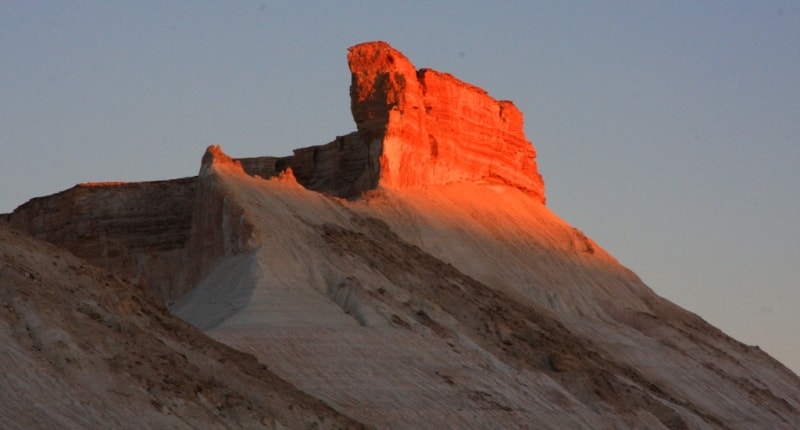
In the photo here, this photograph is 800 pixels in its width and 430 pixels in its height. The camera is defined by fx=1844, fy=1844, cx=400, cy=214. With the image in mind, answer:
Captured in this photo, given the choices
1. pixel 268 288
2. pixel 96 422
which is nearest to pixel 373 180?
pixel 268 288

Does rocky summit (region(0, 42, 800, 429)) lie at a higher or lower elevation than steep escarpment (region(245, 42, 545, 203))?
lower

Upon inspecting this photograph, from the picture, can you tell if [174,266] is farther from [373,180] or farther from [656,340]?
[656,340]

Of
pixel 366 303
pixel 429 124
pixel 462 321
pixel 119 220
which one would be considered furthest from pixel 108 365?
pixel 429 124

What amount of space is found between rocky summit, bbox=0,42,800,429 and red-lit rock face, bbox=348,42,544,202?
85 millimetres

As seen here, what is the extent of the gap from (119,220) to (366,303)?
15358mm

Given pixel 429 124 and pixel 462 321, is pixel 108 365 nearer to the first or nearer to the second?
pixel 462 321

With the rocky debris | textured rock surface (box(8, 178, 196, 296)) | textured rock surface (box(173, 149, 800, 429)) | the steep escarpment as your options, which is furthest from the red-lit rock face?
the rocky debris

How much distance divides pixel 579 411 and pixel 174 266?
15.4 meters

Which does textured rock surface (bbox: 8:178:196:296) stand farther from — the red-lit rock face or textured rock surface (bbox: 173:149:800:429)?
the red-lit rock face

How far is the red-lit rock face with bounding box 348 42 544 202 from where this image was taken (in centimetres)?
5975

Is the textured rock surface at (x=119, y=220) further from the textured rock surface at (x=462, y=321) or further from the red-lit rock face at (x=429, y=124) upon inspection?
the red-lit rock face at (x=429, y=124)

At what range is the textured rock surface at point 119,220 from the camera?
5691 cm

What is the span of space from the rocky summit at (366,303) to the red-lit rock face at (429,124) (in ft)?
0.28

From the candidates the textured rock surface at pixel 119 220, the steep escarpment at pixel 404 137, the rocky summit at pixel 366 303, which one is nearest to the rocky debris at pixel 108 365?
the rocky summit at pixel 366 303
